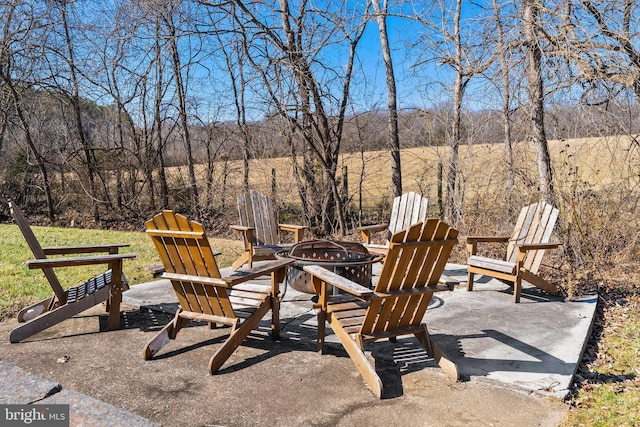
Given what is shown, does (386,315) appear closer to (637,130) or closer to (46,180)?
(637,130)

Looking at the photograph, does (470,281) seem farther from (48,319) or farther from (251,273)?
(48,319)

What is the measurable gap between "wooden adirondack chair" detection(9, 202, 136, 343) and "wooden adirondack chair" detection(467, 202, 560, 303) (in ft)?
10.4

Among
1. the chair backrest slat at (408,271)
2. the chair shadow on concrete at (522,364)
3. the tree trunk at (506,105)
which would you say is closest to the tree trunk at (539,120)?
the tree trunk at (506,105)

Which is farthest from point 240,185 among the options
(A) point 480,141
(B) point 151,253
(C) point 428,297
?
(C) point 428,297

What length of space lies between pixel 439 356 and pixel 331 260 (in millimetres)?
1190

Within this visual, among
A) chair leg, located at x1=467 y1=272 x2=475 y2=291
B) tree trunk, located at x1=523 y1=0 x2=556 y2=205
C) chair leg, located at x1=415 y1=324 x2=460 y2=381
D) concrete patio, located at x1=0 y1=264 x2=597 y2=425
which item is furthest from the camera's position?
tree trunk, located at x1=523 y1=0 x2=556 y2=205

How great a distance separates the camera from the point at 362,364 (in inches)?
107

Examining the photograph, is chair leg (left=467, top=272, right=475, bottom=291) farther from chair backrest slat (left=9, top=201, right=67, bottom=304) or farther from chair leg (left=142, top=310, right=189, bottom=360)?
chair backrest slat (left=9, top=201, right=67, bottom=304)

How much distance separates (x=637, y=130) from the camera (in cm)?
548

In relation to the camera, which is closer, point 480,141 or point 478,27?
point 478,27

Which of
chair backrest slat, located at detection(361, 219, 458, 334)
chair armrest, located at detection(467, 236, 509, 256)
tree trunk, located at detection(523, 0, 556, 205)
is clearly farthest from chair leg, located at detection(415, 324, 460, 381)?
tree trunk, located at detection(523, 0, 556, 205)

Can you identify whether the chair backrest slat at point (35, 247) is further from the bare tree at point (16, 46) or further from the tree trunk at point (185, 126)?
the bare tree at point (16, 46)

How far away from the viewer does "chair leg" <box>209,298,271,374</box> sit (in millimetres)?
2859

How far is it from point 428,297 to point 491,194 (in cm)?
380
